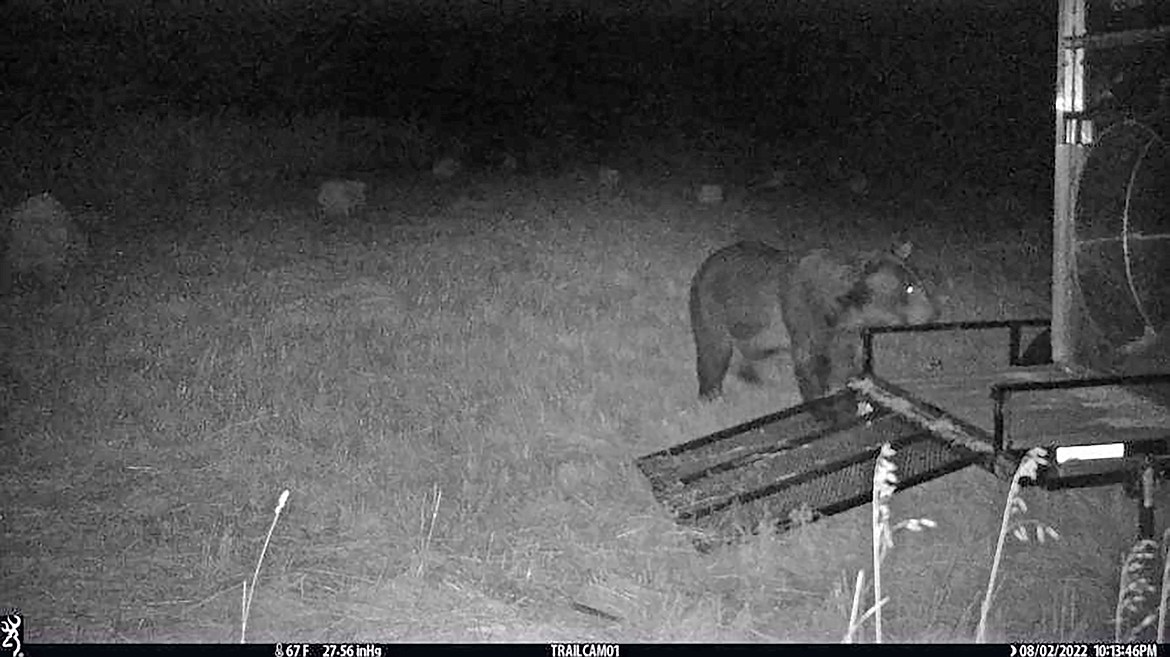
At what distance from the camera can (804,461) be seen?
5445mm

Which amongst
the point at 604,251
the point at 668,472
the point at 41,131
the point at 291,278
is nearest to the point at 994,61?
the point at 604,251

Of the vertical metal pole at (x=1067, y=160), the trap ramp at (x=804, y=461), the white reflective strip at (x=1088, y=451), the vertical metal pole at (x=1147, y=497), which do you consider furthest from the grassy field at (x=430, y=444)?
the vertical metal pole at (x=1067, y=160)

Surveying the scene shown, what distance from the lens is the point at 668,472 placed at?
216 inches

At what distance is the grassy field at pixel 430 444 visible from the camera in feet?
14.6

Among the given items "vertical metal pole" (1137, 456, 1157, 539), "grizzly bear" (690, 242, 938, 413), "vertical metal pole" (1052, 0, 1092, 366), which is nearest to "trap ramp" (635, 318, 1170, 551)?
"vertical metal pole" (1137, 456, 1157, 539)

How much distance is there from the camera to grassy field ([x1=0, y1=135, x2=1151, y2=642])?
4449 mm

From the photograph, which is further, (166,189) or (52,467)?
(166,189)

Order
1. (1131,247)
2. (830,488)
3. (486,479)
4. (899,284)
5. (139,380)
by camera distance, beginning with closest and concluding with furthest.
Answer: (830,488) → (1131,247) → (486,479) → (899,284) → (139,380)

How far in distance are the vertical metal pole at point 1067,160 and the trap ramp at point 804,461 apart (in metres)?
0.93

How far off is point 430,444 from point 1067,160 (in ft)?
11.8

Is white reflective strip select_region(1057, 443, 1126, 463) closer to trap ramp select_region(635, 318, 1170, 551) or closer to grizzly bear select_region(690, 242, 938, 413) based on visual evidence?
trap ramp select_region(635, 318, 1170, 551)

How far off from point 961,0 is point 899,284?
5.38 metres

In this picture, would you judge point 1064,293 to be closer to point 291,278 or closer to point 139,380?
point 139,380

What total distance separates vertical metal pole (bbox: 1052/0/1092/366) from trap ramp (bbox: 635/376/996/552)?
3.05 ft
